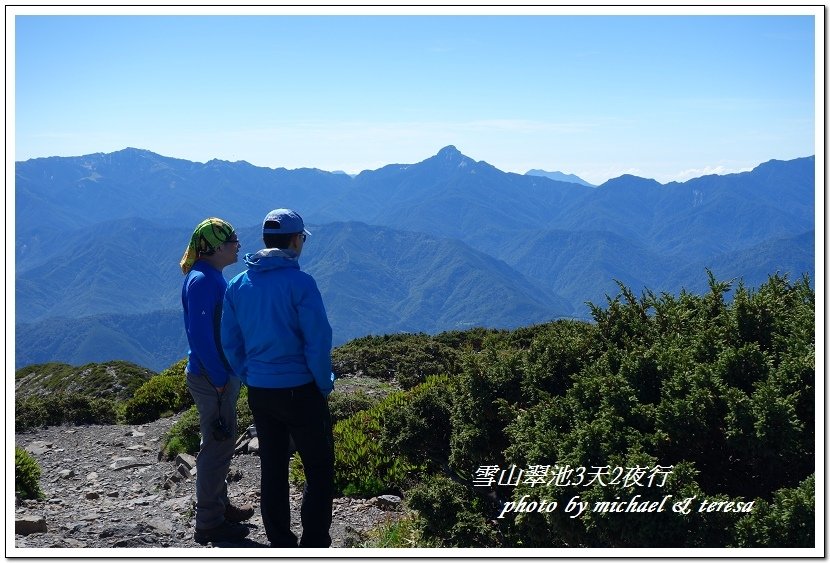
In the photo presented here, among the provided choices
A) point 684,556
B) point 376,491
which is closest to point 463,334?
point 376,491

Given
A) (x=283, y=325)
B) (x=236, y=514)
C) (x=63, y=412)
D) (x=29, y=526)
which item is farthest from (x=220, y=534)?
(x=63, y=412)

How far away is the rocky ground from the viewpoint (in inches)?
225

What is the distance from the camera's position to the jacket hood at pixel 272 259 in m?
4.79

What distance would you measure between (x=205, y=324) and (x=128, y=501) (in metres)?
3.44

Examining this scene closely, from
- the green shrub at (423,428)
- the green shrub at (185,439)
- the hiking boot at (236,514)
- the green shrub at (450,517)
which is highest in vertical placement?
the green shrub at (423,428)

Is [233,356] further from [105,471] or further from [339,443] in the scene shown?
[105,471]

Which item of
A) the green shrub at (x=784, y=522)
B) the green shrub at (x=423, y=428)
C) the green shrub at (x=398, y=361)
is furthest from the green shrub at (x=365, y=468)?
the green shrub at (x=398, y=361)

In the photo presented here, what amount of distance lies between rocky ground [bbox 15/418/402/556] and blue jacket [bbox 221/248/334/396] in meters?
1.69

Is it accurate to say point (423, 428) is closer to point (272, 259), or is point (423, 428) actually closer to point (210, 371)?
point (210, 371)

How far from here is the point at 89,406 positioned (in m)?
14.4

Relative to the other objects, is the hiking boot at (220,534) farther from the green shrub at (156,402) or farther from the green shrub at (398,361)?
the green shrub at (156,402)

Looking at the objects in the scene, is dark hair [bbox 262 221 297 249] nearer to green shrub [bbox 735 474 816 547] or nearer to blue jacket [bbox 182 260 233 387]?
blue jacket [bbox 182 260 233 387]

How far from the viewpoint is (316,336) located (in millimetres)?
4641

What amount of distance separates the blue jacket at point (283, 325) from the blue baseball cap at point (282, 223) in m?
0.13
